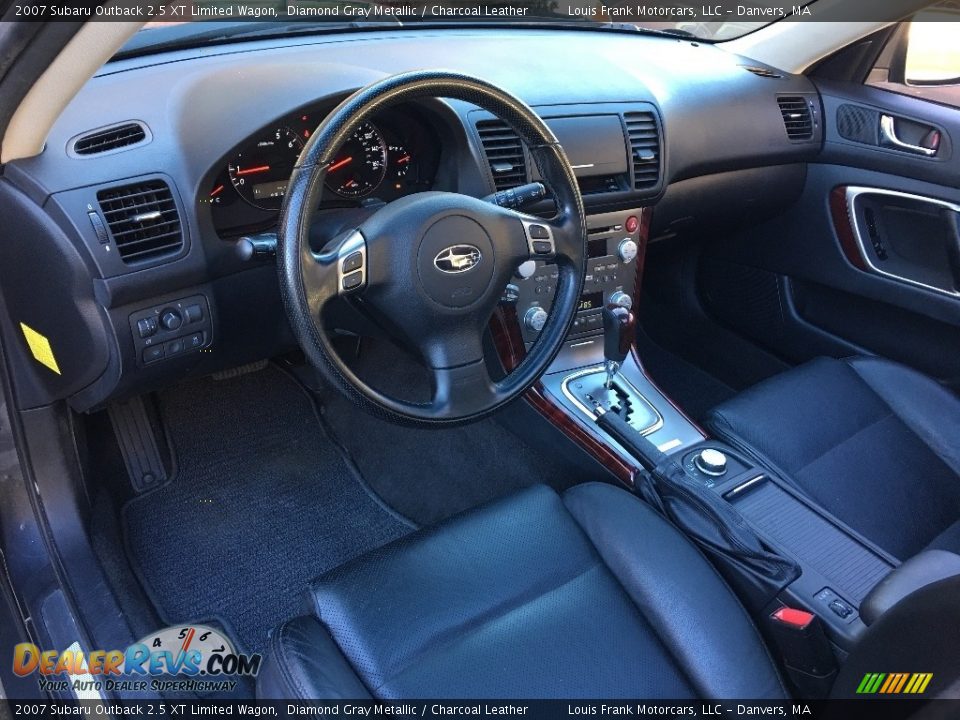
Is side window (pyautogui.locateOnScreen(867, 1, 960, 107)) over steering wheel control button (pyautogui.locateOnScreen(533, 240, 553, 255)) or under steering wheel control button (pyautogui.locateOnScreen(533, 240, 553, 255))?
over

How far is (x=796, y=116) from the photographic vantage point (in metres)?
2.38

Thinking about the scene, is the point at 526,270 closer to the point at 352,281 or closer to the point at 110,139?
the point at 352,281

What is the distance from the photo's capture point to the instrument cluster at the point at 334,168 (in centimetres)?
160

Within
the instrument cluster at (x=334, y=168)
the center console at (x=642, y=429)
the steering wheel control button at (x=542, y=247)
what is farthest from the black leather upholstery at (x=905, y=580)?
the instrument cluster at (x=334, y=168)

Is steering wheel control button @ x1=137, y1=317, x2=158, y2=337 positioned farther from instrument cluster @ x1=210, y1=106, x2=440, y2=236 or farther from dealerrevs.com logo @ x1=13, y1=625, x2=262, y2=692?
dealerrevs.com logo @ x1=13, y1=625, x2=262, y2=692

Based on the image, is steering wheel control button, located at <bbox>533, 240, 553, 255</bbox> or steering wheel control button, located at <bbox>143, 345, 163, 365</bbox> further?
steering wheel control button, located at <bbox>143, 345, 163, 365</bbox>

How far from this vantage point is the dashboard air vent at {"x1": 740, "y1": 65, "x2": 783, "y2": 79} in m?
2.38

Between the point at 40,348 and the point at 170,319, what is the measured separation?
291 millimetres

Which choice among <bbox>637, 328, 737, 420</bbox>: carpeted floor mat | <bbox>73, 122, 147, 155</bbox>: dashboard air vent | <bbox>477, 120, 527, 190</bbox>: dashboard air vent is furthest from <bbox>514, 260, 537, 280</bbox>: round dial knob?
<bbox>637, 328, 737, 420</bbox>: carpeted floor mat

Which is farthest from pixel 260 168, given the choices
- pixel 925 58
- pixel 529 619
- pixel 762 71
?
pixel 925 58

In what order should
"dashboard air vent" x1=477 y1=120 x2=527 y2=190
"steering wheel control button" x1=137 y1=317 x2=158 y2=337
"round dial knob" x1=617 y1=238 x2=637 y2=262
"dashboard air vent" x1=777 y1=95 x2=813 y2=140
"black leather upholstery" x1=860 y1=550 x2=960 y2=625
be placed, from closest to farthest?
"black leather upholstery" x1=860 y1=550 x2=960 y2=625 → "steering wheel control button" x1=137 y1=317 x2=158 y2=337 → "dashboard air vent" x1=477 y1=120 x2=527 y2=190 → "round dial knob" x1=617 y1=238 x2=637 y2=262 → "dashboard air vent" x1=777 y1=95 x2=813 y2=140

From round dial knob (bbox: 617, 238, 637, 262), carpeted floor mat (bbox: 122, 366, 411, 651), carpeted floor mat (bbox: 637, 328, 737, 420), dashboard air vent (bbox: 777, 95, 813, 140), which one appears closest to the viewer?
carpeted floor mat (bbox: 122, 366, 411, 651)

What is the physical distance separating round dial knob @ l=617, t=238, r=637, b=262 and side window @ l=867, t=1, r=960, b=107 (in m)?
0.97

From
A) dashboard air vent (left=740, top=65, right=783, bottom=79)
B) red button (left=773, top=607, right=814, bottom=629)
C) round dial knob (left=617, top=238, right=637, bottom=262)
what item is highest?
dashboard air vent (left=740, top=65, right=783, bottom=79)
